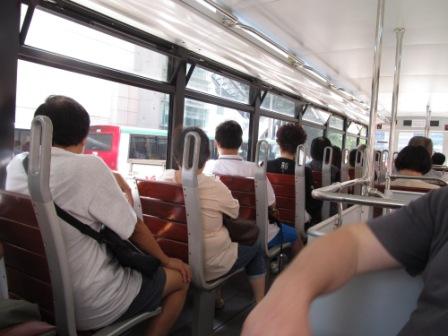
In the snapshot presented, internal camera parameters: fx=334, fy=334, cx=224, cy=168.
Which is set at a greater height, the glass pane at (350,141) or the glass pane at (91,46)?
the glass pane at (91,46)

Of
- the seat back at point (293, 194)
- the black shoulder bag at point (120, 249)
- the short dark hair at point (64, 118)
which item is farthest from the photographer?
the seat back at point (293, 194)

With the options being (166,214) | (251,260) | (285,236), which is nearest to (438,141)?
(285,236)

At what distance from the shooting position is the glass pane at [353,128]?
347 inches

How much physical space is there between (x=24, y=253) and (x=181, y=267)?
69 cm

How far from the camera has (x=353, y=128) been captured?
920 cm

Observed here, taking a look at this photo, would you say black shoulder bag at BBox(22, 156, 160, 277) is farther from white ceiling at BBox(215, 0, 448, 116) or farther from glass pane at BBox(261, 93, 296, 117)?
glass pane at BBox(261, 93, 296, 117)

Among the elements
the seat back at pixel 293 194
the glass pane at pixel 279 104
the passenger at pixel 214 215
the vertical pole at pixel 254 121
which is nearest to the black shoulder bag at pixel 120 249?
the passenger at pixel 214 215

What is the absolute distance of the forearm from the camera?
1494mm

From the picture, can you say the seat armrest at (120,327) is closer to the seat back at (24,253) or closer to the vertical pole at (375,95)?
the seat back at (24,253)

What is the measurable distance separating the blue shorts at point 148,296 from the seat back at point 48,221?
28cm

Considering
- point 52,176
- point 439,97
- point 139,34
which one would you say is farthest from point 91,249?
point 439,97

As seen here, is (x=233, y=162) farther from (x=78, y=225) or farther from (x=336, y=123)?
(x=336, y=123)

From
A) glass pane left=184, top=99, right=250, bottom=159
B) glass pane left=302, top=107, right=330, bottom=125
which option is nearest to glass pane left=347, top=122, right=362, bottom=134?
glass pane left=302, top=107, right=330, bottom=125

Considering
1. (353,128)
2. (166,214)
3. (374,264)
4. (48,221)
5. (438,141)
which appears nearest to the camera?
(374,264)
